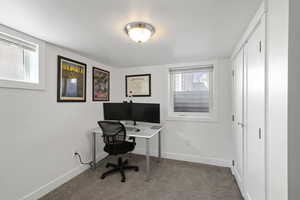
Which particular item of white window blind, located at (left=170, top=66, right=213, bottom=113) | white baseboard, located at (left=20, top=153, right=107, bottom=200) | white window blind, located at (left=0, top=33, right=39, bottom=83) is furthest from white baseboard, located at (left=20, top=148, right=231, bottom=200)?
white window blind, located at (left=0, top=33, right=39, bottom=83)

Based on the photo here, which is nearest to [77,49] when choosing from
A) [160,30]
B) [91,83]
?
[91,83]

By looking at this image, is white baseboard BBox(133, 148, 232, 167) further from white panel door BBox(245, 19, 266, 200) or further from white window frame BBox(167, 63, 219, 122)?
white panel door BBox(245, 19, 266, 200)

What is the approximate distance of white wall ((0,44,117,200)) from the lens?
1555 millimetres

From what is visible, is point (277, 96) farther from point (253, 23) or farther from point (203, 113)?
point (203, 113)

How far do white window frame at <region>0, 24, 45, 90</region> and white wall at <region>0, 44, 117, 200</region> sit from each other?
0.06 m

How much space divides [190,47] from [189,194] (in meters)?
2.22

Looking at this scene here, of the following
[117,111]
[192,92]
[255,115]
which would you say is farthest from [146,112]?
[255,115]

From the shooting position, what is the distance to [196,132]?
2916mm

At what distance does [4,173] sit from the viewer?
1.51 m

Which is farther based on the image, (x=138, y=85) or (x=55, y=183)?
(x=138, y=85)

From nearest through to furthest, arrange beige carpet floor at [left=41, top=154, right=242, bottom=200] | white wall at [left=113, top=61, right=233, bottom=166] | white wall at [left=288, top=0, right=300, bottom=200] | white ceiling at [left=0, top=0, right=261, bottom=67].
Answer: white wall at [left=288, top=0, right=300, bottom=200] < white ceiling at [left=0, top=0, right=261, bottom=67] < beige carpet floor at [left=41, top=154, right=242, bottom=200] < white wall at [left=113, top=61, right=233, bottom=166]

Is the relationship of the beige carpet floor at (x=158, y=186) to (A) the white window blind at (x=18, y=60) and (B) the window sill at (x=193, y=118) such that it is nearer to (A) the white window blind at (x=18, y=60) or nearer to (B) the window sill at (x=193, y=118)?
(B) the window sill at (x=193, y=118)

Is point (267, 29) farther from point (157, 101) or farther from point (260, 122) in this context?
point (157, 101)

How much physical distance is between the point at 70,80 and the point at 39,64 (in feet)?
1.64
